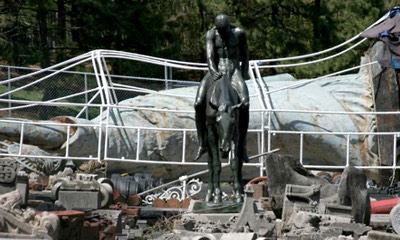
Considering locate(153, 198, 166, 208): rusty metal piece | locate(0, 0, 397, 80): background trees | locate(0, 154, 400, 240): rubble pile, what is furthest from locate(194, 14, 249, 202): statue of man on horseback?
locate(0, 0, 397, 80): background trees

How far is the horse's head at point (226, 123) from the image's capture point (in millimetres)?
14922

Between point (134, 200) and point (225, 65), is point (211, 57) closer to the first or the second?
point (225, 65)

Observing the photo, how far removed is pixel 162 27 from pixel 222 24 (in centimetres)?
1757

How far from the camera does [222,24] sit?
15.3 meters

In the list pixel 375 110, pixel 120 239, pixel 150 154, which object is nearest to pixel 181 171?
pixel 150 154

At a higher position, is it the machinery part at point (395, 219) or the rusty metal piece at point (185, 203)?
the machinery part at point (395, 219)

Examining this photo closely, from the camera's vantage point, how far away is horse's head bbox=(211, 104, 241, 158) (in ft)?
49.0

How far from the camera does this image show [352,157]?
923 inches

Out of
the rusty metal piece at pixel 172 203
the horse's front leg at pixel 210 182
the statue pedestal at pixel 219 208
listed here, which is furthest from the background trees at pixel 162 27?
the statue pedestal at pixel 219 208

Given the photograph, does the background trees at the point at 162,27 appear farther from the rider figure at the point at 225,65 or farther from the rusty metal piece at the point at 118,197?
the rider figure at the point at 225,65

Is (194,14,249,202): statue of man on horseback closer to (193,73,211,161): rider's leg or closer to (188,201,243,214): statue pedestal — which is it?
(193,73,211,161): rider's leg

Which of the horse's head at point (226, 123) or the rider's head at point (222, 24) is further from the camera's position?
the rider's head at point (222, 24)

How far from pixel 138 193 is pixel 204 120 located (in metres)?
5.53

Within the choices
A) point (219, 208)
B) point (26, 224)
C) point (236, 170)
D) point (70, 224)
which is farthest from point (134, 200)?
point (26, 224)
